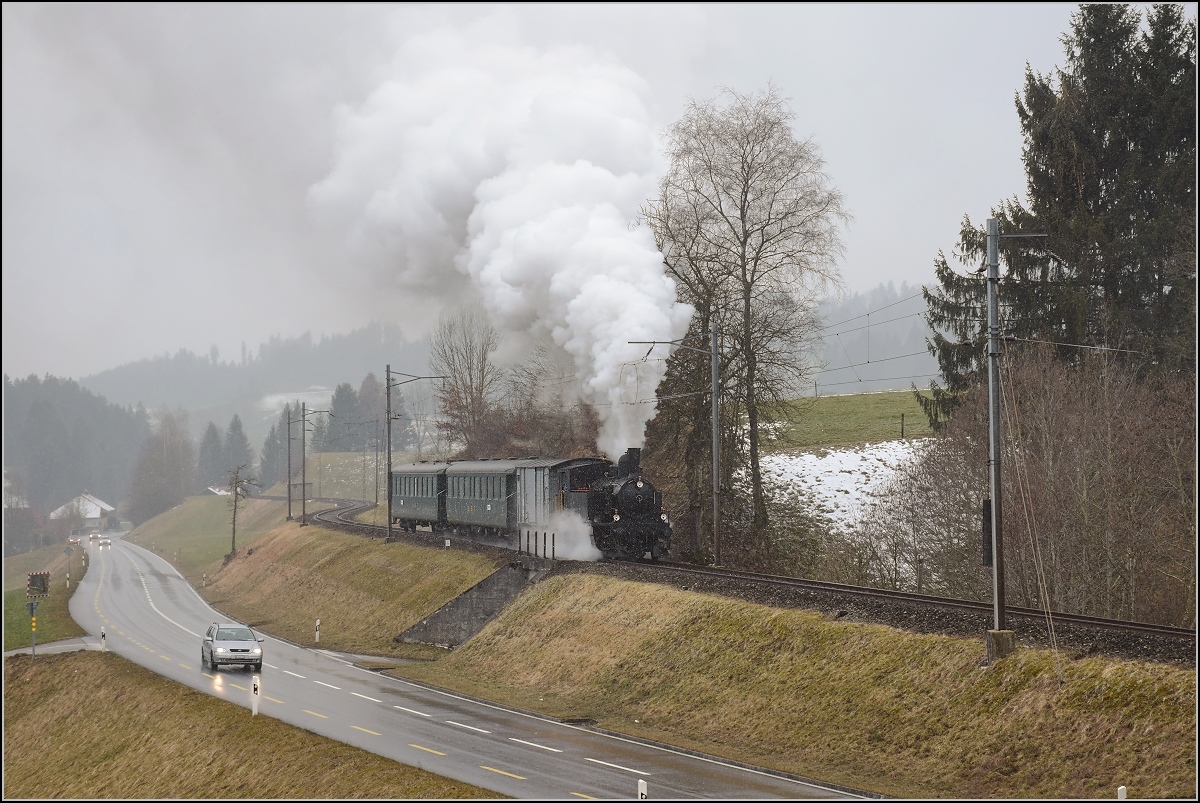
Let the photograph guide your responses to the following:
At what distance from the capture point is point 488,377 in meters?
74.5

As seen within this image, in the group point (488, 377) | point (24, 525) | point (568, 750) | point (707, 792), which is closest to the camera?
point (707, 792)

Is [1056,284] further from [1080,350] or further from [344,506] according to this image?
[344,506]

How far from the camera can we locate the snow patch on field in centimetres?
4384

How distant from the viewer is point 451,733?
21297 mm

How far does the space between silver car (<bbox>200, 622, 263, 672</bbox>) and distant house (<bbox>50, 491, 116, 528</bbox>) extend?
135 metres

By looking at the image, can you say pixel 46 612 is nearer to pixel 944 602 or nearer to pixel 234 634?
pixel 234 634

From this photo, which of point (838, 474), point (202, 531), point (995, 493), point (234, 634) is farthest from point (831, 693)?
point (202, 531)

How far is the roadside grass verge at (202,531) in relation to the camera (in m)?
87.4

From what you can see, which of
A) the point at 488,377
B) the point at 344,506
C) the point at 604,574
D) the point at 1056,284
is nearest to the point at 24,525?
the point at 344,506

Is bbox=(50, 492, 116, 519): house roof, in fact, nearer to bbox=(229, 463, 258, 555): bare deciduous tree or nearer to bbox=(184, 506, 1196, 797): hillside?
bbox=(229, 463, 258, 555): bare deciduous tree

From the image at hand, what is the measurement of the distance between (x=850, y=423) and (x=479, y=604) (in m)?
30.2

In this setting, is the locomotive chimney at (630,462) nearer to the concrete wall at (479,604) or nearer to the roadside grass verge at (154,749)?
the concrete wall at (479,604)

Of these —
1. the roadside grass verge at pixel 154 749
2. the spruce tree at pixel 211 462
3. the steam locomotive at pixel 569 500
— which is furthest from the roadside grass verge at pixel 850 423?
the spruce tree at pixel 211 462

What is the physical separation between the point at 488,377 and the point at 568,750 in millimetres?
56080
